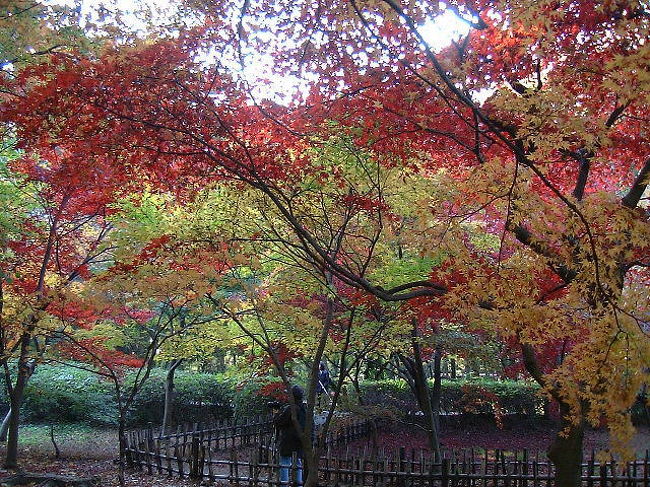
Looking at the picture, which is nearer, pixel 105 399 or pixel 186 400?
pixel 105 399

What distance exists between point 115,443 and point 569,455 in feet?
41.8

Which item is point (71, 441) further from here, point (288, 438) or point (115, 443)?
point (288, 438)

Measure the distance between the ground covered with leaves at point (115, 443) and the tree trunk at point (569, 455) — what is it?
220 inches

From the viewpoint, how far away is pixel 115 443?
14.3 m

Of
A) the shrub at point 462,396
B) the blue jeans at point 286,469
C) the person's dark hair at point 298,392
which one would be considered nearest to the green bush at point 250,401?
the shrub at point 462,396

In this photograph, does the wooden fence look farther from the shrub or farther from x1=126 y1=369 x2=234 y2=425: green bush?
the shrub

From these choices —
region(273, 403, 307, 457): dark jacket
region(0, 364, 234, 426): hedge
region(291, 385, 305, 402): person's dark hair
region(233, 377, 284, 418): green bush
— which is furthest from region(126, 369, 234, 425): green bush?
region(291, 385, 305, 402): person's dark hair

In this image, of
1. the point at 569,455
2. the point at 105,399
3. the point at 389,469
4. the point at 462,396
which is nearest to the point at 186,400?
the point at 105,399

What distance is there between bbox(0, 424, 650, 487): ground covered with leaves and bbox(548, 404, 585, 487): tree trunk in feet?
18.3

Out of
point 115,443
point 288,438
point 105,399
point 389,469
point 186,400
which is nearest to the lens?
point 288,438

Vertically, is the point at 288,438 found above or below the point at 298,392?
below

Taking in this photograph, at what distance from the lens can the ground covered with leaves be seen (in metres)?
9.35

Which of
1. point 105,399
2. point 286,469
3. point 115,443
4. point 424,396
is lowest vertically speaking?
point 115,443

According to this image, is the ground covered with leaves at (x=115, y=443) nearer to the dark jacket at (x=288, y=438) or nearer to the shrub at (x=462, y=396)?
the shrub at (x=462, y=396)
